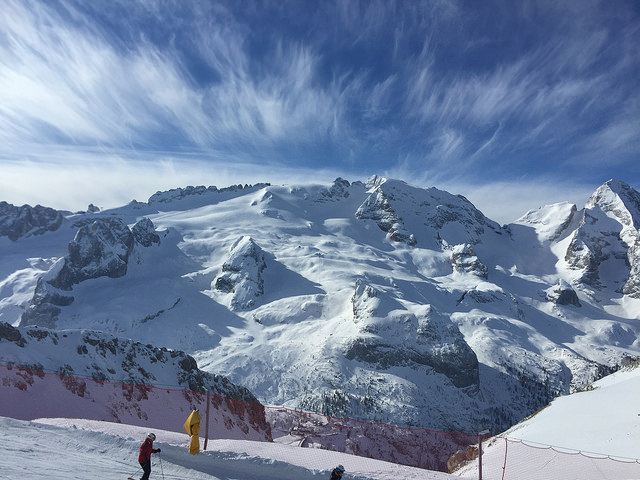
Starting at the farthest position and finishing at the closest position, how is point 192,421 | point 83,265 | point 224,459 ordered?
point 83,265 < point 224,459 < point 192,421

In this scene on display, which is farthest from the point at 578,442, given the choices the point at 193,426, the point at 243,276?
the point at 243,276

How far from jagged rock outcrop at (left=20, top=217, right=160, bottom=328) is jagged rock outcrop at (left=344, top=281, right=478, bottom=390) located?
90.2 meters

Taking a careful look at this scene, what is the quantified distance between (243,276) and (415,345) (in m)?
63.3

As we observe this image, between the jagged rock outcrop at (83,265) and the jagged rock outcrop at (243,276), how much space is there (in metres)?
37.7

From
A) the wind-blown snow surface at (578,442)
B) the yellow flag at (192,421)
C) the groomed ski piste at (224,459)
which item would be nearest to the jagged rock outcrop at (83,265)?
the groomed ski piste at (224,459)

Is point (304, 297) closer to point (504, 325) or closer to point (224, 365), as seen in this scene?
point (224, 365)

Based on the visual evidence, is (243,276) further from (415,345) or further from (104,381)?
(104,381)

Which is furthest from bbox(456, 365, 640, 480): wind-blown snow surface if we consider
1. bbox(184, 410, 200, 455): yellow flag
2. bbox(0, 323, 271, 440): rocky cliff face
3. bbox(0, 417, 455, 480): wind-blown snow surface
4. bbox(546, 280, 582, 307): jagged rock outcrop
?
bbox(546, 280, 582, 307): jagged rock outcrop

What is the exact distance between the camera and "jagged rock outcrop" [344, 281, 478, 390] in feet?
381

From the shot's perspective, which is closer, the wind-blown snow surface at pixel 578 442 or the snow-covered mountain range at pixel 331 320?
the wind-blown snow surface at pixel 578 442

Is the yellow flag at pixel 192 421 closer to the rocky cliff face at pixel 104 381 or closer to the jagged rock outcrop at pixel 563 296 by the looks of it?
the rocky cliff face at pixel 104 381

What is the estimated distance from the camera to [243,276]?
503ft

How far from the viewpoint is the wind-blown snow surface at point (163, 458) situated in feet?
52.9

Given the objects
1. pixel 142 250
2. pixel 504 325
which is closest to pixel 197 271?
pixel 142 250
